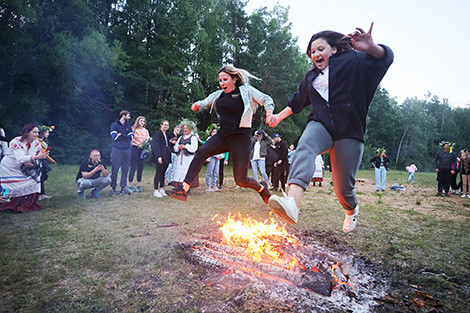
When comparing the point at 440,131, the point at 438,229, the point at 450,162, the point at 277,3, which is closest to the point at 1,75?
the point at 438,229

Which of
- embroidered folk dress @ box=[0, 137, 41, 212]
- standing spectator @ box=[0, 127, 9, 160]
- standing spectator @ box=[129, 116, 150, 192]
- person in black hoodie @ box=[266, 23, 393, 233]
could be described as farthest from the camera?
standing spectator @ box=[129, 116, 150, 192]

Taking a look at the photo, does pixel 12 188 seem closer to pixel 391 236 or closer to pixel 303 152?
pixel 303 152

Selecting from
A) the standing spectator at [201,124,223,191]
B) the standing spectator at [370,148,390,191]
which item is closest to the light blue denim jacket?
the standing spectator at [201,124,223,191]

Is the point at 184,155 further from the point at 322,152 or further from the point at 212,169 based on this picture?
the point at 322,152

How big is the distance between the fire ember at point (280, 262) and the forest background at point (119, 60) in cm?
1866

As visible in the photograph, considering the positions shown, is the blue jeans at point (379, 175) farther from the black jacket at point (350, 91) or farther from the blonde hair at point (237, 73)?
the black jacket at point (350, 91)

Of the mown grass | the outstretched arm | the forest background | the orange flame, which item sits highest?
the forest background

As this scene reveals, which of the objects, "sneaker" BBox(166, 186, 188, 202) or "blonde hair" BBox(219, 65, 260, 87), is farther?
"sneaker" BBox(166, 186, 188, 202)

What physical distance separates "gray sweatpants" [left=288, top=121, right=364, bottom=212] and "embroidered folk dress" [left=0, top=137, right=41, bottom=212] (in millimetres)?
6291

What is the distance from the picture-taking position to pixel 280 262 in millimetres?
3385

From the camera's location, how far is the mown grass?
110 inches

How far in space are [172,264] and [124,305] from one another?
943 millimetres

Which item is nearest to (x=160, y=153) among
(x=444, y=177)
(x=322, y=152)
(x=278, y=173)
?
(x=278, y=173)

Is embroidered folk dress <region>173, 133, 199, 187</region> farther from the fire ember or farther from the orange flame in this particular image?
the fire ember
